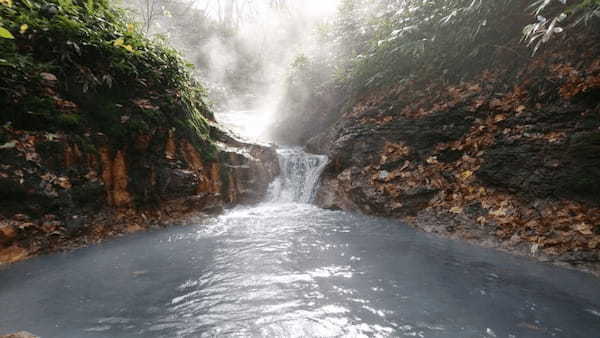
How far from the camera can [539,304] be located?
7.29 ft

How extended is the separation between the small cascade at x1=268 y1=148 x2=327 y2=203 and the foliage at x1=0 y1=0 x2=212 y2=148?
3.03 m

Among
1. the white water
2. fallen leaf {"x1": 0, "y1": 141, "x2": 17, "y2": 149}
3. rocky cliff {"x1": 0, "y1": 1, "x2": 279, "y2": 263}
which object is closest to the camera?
the white water

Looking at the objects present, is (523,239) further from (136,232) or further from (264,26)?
(264,26)

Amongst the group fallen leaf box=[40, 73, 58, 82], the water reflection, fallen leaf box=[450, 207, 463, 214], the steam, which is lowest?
the water reflection

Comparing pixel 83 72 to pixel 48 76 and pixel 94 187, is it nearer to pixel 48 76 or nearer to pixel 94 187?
pixel 48 76

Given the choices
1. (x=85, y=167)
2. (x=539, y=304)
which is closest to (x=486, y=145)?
(x=539, y=304)

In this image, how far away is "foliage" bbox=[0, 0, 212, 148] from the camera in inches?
126

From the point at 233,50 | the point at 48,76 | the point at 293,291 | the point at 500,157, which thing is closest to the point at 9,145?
the point at 48,76

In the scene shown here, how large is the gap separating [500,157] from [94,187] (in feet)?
20.9

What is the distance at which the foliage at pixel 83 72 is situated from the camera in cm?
321

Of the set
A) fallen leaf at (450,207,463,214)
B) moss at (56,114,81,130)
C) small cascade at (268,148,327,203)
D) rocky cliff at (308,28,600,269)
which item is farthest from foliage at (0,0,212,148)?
fallen leaf at (450,207,463,214)

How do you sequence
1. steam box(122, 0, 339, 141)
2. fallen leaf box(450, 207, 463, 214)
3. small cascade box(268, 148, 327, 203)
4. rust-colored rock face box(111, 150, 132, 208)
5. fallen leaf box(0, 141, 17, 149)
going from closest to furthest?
fallen leaf box(0, 141, 17, 149)
rust-colored rock face box(111, 150, 132, 208)
fallen leaf box(450, 207, 463, 214)
small cascade box(268, 148, 327, 203)
steam box(122, 0, 339, 141)

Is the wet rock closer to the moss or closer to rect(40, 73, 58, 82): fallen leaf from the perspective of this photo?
the moss

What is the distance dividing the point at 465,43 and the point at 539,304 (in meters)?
5.14
